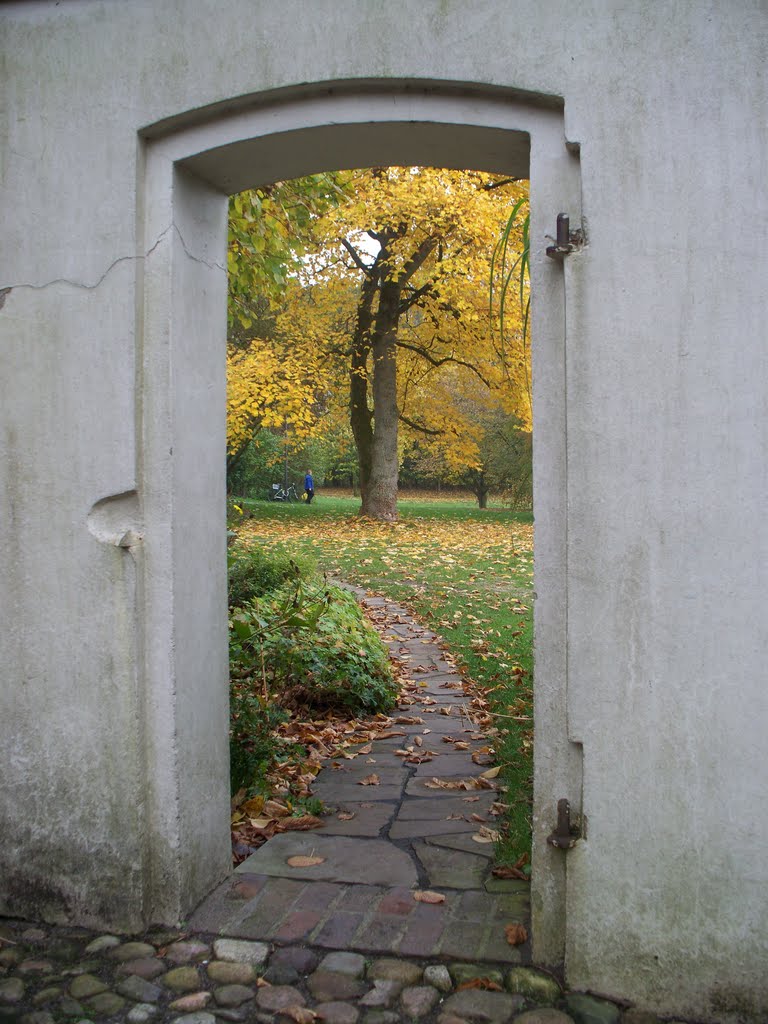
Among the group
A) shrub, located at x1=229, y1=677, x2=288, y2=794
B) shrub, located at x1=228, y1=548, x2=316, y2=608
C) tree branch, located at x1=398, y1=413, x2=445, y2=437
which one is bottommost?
shrub, located at x1=229, y1=677, x2=288, y2=794

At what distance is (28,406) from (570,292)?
200 cm

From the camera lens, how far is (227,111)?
300 centimetres

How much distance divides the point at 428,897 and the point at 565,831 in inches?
32.3

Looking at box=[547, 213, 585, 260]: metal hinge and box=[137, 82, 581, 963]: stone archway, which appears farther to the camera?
box=[137, 82, 581, 963]: stone archway

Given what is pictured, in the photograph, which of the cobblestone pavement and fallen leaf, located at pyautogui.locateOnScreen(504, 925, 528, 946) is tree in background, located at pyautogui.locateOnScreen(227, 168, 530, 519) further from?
fallen leaf, located at pyautogui.locateOnScreen(504, 925, 528, 946)

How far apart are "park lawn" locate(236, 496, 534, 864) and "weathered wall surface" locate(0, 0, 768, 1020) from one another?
1.14 meters

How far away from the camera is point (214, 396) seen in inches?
134

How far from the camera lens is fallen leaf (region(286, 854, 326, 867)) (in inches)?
140

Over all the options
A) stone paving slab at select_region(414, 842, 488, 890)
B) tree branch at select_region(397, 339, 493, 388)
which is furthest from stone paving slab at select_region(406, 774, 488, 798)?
tree branch at select_region(397, 339, 493, 388)

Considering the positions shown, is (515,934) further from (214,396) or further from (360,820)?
(214,396)

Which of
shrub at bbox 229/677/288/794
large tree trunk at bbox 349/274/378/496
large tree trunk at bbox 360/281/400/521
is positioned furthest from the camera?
large tree trunk at bbox 349/274/378/496

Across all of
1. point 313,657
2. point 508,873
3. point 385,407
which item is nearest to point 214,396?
point 508,873

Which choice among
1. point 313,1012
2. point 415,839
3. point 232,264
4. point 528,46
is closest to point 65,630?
point 313,1012

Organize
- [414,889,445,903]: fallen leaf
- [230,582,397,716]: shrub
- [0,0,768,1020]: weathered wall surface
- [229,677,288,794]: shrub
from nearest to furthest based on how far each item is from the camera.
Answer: [0,0,768,1020]: weathered wall surface
[414,889,445,903]: fallen leaf
[229,677,288,794]: shrub
[230,582,397,716]: shrub
